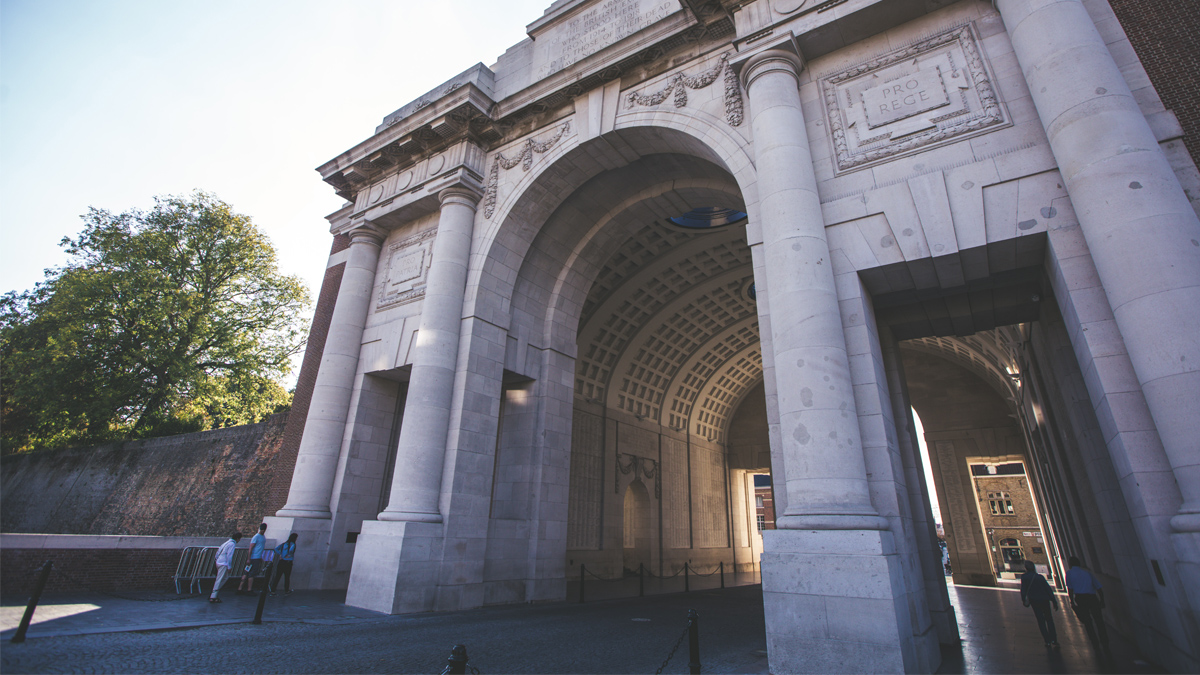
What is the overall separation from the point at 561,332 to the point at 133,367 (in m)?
23.5

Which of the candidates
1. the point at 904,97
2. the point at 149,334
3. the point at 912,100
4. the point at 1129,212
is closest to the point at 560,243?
the point at 904,97

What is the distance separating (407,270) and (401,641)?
34.9 ft

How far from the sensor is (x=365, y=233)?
Result: 16.9m

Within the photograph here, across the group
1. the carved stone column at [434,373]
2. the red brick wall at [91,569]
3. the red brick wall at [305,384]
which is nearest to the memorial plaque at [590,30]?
the carved stone column at [434,373]

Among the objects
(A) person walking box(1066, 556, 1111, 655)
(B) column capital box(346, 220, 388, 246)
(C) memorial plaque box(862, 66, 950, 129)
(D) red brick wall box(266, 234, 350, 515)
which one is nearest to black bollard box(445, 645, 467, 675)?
(A) person walking box(1066, 556, 1111, 655)

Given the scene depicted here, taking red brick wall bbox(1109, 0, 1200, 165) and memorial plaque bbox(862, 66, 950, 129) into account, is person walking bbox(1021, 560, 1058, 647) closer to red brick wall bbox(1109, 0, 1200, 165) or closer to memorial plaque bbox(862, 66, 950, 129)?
red brick wall bbox(1109, 0, 1200, 165)

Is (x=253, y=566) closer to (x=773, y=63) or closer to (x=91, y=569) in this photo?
(x=91, y=569)

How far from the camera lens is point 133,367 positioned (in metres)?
25.7

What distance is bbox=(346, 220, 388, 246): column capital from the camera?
55.4 feet

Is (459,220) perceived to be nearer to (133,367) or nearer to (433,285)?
(433,285)

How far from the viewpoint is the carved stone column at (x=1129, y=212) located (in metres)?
5.75

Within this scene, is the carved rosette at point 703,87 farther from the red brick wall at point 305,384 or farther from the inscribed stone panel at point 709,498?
the inscribed stone panel at point 709,498

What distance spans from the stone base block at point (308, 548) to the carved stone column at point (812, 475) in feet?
37.6

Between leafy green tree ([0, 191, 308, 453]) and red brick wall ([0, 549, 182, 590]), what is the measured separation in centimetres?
1693
